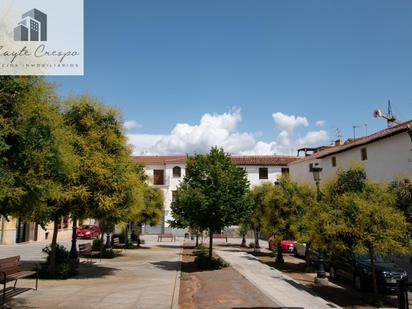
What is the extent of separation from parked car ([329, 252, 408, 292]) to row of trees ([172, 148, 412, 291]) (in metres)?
0.63

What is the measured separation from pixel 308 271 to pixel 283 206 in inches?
135

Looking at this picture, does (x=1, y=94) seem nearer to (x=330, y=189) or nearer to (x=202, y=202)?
(x=330, y=189)

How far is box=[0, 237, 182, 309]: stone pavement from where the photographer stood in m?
10.6

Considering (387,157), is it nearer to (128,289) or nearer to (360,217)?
(360,217)

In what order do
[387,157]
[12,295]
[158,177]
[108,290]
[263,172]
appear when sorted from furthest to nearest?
[158,177] → [263,172] → [387,157] → [108,290] → [12,295]

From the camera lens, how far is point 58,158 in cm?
865

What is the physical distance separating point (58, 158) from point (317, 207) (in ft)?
27.8

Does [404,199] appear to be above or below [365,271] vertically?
above

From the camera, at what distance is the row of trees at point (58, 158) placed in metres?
7.66

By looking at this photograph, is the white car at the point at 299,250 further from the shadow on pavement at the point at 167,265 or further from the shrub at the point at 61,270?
the shrub at the point at 61,270

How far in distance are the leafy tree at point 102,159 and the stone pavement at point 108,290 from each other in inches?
96.2

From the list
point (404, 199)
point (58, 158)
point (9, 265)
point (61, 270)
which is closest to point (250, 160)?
point (404, 199)

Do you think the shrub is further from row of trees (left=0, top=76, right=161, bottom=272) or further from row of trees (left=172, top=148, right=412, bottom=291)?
row of trees (left=172, top=148, right=412, bottom=291)

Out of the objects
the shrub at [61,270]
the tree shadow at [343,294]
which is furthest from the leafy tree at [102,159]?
the tree shadow at [343,294]
